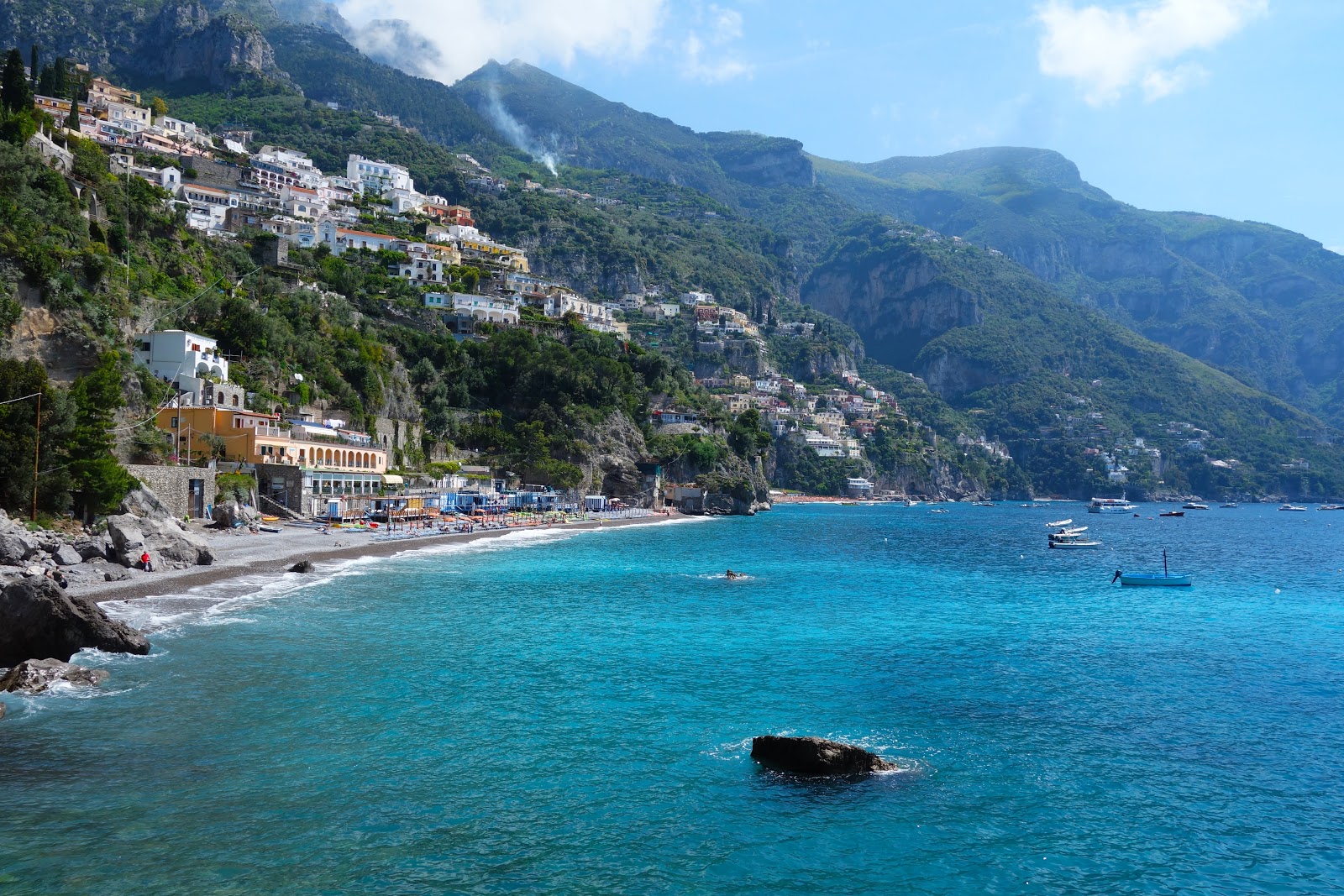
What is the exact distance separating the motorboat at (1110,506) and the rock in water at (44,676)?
135m

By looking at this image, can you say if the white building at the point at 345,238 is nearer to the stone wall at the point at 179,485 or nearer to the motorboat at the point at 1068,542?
the stone wall at the point at 179,485

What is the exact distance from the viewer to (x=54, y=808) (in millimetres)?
11312

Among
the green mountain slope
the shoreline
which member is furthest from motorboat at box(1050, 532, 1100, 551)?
the green mountain slope

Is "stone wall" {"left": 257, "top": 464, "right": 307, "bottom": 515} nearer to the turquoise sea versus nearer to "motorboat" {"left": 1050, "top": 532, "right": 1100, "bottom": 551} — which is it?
the turquoise sea

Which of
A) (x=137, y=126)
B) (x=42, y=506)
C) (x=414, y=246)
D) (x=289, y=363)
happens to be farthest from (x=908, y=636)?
(x=137, y=126)

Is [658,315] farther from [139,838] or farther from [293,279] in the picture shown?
[139,838]

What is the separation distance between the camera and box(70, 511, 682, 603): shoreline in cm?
2539

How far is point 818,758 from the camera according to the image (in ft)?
45.5

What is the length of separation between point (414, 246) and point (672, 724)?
294 ft

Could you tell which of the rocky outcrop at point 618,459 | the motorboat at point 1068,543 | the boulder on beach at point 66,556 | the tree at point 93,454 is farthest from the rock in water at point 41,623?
the rocky outcrop at point 618,459

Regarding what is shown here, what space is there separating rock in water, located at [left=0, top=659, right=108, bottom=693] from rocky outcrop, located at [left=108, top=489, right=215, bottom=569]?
12145 millimetres

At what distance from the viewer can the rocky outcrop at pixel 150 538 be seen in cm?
2864

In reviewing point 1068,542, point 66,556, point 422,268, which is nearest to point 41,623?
point 66,556

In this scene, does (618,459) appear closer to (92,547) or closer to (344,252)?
(344,252)
